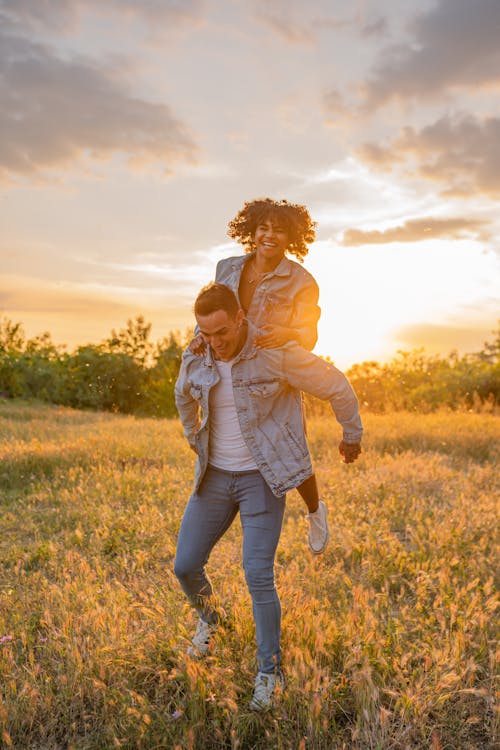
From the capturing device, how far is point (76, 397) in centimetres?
2170

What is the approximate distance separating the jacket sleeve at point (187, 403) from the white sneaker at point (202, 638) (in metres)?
1.12

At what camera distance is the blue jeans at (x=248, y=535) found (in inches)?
130

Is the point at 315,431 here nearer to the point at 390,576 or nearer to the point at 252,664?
the point at 390,576

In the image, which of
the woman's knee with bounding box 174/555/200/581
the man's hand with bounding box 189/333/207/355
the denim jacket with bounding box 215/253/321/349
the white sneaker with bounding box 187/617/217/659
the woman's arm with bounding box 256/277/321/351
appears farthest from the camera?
the denim jacket with bounding box 215/253/321/349

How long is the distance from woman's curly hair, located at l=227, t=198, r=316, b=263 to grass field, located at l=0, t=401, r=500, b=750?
2450 mm

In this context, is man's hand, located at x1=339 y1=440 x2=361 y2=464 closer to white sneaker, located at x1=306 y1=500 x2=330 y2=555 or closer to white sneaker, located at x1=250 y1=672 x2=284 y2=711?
white sneaker, located at x1=306 y1=500 x2=330 y2=555

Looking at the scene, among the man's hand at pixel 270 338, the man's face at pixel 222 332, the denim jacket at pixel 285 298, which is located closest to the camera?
the man's face at pixel 222 332

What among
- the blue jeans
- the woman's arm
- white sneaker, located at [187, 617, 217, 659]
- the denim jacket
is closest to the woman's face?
the denim jacket

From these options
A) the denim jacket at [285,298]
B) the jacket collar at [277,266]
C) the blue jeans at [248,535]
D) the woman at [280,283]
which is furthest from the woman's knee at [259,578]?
the jacket collar at [277,266]

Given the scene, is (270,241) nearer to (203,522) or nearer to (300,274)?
(300,274)

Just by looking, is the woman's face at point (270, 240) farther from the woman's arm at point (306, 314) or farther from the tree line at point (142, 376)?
the tree line at point (142, 376)

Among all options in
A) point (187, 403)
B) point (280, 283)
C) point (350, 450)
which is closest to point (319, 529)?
point (350, 450)

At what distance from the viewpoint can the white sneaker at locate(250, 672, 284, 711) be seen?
3.19 m

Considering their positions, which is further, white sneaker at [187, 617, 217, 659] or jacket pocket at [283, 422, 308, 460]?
white sneaker at [187, 617, 217, 659]
